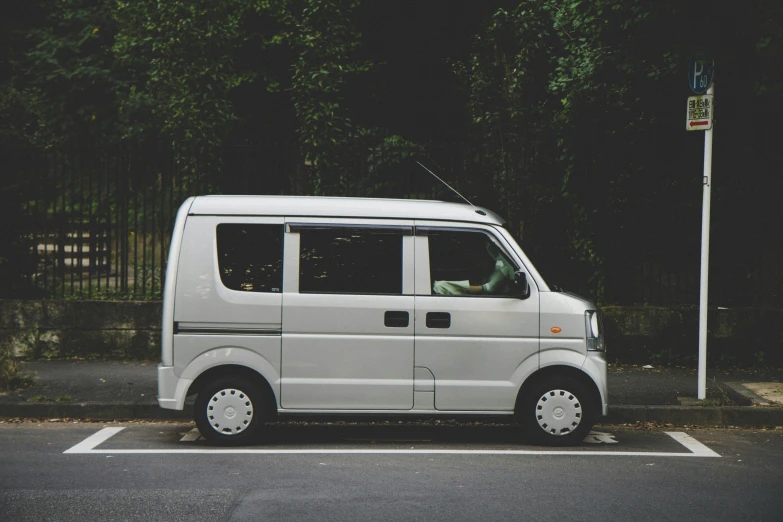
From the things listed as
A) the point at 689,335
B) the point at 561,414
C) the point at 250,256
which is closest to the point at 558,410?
the point at 561,414

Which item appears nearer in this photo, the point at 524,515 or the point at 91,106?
the point at 524,515

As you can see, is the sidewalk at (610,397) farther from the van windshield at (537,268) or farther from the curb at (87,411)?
the van windshield at (537,268)

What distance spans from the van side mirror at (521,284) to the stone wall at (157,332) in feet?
14.9

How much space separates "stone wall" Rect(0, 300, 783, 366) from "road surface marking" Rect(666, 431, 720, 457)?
3.34m

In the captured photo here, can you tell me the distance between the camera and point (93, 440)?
8.06m

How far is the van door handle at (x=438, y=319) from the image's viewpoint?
7777 mm

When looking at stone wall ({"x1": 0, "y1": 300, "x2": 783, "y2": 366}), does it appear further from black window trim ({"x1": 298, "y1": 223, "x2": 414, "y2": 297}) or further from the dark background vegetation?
black window trim ({"x1": 298, "y1": 223, "x2": 414, "y2": 297})

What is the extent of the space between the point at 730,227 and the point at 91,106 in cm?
1559

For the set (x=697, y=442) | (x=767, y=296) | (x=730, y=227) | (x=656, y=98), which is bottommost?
(x=697, y=442)

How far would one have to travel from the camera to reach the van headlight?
7867mm

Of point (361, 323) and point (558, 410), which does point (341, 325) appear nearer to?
point (361, 323)

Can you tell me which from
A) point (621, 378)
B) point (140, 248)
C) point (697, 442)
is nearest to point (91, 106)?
point (140, 248)

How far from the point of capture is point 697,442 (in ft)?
26.9

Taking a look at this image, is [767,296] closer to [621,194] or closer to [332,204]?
[621,194]
